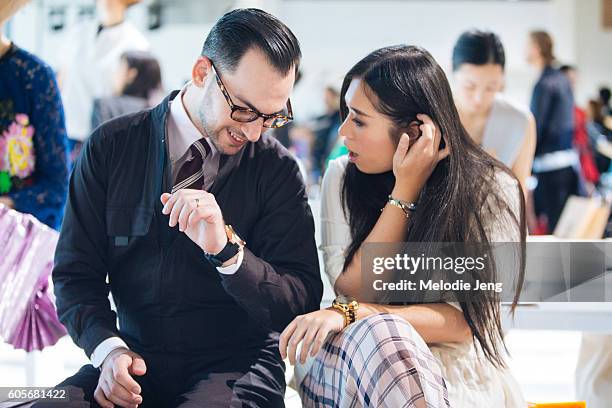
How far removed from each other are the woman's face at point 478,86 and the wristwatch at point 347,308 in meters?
1.56

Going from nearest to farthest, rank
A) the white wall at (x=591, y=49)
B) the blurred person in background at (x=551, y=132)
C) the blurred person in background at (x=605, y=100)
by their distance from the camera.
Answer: the blurred person in background at (x=551, y=132)
the blurred person in background at (x=605, y=100)
the white wall at (x=591, y=49)

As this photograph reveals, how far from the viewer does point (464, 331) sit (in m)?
1.78

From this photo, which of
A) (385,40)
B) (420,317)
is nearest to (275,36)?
(420,317)

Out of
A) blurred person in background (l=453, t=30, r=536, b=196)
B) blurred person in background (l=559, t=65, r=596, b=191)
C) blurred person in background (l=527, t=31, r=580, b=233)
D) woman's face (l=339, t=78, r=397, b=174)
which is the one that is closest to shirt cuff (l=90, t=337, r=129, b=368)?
woman's face (l=339, t=78, r=397, b=174)

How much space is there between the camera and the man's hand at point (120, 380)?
153 cm

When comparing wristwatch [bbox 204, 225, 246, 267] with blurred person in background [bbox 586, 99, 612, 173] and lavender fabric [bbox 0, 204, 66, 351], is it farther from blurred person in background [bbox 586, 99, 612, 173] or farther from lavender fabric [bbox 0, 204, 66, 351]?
blurred person in background [bbox 586, 99, 612, 173]

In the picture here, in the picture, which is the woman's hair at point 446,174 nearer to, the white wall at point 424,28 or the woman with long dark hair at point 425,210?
the woman with long dark hair at point 425,210

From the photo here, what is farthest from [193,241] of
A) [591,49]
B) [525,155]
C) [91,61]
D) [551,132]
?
[591,49]

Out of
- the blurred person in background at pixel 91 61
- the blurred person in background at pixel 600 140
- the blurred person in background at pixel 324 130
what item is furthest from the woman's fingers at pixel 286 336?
the blurred person in background at pixel 600 140

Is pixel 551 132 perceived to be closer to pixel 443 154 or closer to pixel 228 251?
pixel 443 154

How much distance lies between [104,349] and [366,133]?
27.9 inches

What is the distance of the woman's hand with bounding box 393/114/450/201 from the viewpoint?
177 centimetres

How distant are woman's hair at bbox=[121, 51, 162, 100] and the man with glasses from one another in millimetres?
1933

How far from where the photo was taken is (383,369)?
1485mm
